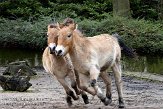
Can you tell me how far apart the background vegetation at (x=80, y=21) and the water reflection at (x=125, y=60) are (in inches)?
13.8

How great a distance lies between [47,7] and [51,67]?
1941 centimetres

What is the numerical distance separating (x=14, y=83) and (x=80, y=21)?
12330 millimetres

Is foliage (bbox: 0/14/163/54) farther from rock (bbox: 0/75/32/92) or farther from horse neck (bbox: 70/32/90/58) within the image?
horse neck (bbox: 70/32/90/58)

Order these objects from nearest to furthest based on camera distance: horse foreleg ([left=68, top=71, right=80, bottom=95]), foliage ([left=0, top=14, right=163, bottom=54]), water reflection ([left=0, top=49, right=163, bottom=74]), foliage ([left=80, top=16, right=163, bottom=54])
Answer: horse foreleg ([left=68, top=71, right=80, bottom=95]) < water reflection ([left=0, top=49, right=163, bottom=74]) < foliage ([left=80, top=16, right=163, bottom=54]) < foliage ([left=0, top=14, right=163, bottom=54])

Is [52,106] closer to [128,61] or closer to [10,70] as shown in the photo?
[10,70]

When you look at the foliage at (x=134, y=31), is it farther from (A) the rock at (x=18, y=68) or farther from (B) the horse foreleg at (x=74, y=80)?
(B) the horse foreleg at (x=74, y=80)

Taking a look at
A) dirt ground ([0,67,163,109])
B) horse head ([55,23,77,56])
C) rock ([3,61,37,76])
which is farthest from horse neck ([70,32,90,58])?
rock ([3,61,37,76])

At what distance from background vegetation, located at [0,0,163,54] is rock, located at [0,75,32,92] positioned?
32.9ft

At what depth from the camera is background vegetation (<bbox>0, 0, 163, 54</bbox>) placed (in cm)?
2298

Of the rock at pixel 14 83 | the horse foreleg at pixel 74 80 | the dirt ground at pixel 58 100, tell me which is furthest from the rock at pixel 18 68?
the horse foreleg at pixel 74 80

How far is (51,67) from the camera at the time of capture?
381 inches

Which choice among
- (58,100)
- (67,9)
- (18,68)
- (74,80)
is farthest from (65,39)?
(67,9)

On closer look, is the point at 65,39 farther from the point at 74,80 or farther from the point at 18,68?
the point at 18,68

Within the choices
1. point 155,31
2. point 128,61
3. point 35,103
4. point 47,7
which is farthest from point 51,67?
point 47,7
